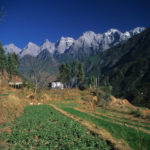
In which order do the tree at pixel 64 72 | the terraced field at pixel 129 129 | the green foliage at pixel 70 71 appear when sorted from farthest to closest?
the green foliage at pixel 70 71, the tree at pixel 64 72, the terraced field at pixel 129 129

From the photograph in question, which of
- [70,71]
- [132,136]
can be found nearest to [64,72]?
[70,71]

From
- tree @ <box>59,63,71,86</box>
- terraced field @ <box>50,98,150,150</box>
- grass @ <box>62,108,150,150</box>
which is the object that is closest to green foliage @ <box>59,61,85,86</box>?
tree @ <box>59,63,71,86</box>

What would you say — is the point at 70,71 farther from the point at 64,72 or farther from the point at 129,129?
the point at 129,129

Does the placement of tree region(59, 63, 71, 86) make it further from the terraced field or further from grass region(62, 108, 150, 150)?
grass region(62, 108, 150, 150)

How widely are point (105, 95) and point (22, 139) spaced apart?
26.7m

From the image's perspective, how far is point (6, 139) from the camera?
7996 millimetres

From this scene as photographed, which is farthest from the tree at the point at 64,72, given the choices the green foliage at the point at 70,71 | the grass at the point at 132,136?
the grass at the point at 132,136

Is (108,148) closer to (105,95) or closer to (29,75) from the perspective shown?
(105,95)

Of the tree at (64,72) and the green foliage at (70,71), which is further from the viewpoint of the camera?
the green foliage at (70,71)

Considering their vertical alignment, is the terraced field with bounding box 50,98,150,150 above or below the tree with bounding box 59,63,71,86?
below

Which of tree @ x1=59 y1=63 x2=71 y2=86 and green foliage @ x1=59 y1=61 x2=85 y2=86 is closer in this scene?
tree @ x1=59 y1=63 x2=71 y2=86

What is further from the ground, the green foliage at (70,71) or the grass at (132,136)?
the green foliage at (70,71)

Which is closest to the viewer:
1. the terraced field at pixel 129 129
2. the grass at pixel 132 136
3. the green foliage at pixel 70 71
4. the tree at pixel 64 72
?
the grass at pixel 132 136

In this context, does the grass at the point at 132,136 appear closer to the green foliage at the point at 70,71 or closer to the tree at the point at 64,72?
the tree at the point at 64,72
